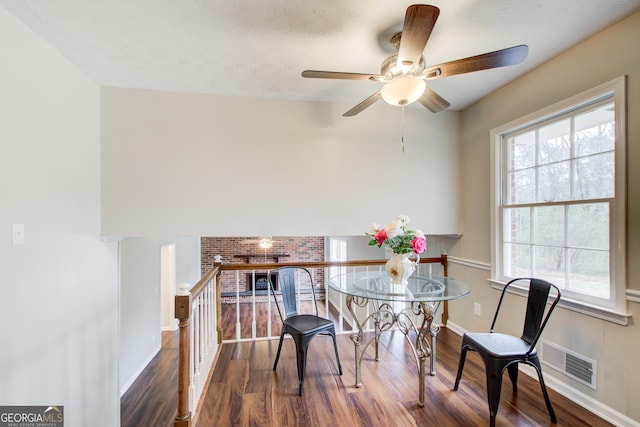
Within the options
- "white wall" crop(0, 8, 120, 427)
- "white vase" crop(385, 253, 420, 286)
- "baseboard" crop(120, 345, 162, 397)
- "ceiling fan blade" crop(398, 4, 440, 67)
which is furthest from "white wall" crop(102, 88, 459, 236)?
"baseboard" crop(120, 345, 162, 397)

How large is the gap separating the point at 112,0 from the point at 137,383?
15.3 ft

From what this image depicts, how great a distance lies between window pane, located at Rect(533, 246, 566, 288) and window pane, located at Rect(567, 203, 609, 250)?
0.15 metres

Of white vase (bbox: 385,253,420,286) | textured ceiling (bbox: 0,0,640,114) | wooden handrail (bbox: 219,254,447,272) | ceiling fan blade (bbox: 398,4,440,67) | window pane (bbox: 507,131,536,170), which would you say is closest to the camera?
ceiling fan blade (bbox: 398,4,440,67)

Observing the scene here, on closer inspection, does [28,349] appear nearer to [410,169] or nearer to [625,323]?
[410,169]

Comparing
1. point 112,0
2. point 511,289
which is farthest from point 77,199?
point 511,289

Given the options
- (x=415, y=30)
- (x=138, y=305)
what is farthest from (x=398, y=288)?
(x=138, y=305)

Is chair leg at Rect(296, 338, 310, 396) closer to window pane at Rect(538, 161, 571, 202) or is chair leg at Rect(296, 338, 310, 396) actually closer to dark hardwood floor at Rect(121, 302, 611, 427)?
dark hardwood floor at Rect(121, 302, 611, 427)

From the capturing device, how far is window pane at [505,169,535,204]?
247 centimetres

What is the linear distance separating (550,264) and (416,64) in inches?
76.0

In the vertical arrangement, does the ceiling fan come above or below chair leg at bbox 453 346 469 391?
above

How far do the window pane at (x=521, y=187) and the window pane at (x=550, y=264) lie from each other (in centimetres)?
45

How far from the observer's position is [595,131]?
1.96 meters

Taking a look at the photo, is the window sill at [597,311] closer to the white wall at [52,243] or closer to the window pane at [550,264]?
the window pane at [550,264]

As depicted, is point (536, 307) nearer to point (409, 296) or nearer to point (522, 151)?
point (409, 296)
